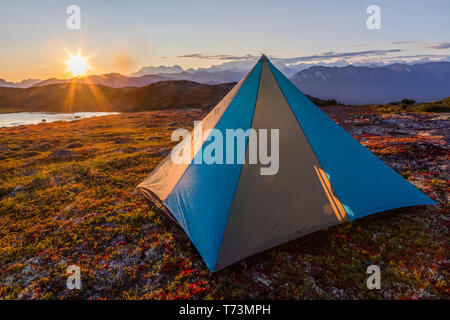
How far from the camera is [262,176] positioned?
6043mm

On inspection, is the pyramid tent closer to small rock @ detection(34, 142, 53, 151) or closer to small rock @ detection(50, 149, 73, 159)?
small rock @ detection(50, 149, 73, 159)

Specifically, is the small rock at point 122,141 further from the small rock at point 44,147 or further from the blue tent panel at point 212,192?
the blue tent panel at point 212,192

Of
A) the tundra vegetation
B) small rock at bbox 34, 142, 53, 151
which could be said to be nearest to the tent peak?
the tundra vegetation

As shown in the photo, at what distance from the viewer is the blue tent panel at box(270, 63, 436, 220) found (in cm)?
620

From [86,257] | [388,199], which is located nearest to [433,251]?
[388,199]

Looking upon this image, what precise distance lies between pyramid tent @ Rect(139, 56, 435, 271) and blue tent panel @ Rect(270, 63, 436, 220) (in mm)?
30

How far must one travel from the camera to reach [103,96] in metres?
132

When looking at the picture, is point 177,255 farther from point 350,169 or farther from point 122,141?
point 122,141

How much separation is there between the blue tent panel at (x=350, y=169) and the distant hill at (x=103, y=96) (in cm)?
9046

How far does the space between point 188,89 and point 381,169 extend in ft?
386

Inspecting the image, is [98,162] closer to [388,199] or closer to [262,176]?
[262,176]

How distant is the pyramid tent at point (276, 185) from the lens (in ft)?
18.4

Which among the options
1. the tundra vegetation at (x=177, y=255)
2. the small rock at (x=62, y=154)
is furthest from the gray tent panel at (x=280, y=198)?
the small rock at (x=62, y=154)
